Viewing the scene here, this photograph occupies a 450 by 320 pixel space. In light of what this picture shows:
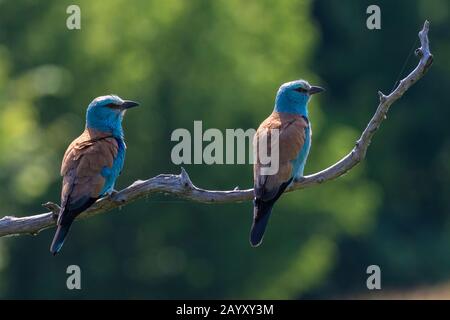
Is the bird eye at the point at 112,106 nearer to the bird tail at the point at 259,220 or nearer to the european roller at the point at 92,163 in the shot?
the european roller at the point at 92,163

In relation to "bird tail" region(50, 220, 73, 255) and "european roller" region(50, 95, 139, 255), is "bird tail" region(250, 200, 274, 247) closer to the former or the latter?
"european roller" region(50, 95, 139, 255)

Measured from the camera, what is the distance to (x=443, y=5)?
44719 mm

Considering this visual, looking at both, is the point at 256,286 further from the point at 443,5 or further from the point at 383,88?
the point at 443,5

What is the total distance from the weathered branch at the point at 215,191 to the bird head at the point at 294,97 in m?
1.64

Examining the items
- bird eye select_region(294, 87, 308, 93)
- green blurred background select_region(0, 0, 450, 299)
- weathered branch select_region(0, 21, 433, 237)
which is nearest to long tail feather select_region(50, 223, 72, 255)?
weathered branch select_region(0, 21, 433, 237)

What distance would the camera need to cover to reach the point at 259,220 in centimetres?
1088

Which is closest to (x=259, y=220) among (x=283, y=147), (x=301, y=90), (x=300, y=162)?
(x=300, y=162)

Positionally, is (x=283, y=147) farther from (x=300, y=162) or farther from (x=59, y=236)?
(x=59, y=236)

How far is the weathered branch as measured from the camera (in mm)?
10297

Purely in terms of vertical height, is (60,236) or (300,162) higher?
(300,162)

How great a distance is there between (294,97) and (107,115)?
1.65 meters

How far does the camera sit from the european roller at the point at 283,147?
10.9m

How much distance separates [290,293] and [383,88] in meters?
12.8

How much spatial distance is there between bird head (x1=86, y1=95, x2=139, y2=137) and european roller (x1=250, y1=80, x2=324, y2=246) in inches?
47.9
